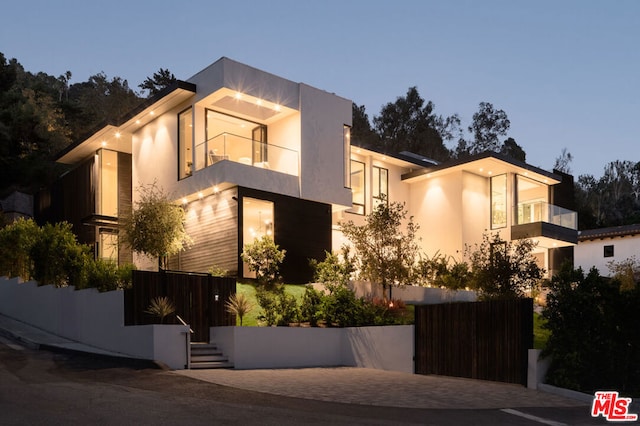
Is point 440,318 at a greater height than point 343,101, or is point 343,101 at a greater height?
point 343,101

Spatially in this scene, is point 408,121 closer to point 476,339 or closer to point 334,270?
point 334,270

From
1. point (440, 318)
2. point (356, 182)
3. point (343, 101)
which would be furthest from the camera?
point (356, 182)

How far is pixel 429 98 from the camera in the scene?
57719mm

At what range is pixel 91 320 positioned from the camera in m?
16.8

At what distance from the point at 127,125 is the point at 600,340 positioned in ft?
62.9

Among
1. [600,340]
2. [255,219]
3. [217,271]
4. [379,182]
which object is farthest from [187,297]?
[379,182]

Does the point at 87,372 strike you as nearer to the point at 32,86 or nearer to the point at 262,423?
the point at 262,423

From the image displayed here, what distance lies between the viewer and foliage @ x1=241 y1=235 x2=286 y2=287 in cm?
2103

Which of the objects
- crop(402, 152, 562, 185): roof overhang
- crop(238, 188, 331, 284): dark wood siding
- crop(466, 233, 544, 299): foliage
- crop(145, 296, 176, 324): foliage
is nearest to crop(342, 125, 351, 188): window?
crop(238, 188, 331, 284): dark wood siding

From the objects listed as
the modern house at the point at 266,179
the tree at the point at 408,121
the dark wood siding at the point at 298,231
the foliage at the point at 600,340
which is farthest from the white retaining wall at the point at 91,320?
the tree at the point at 408,121

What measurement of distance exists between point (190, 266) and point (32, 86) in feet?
94.8

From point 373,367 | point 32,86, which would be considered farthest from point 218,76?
point 32,86

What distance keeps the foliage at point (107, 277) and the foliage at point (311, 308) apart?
14.9 feet

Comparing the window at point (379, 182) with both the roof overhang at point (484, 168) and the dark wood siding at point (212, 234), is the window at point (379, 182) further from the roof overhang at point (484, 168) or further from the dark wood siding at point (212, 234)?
the dark wood siding at point (212, 234)
